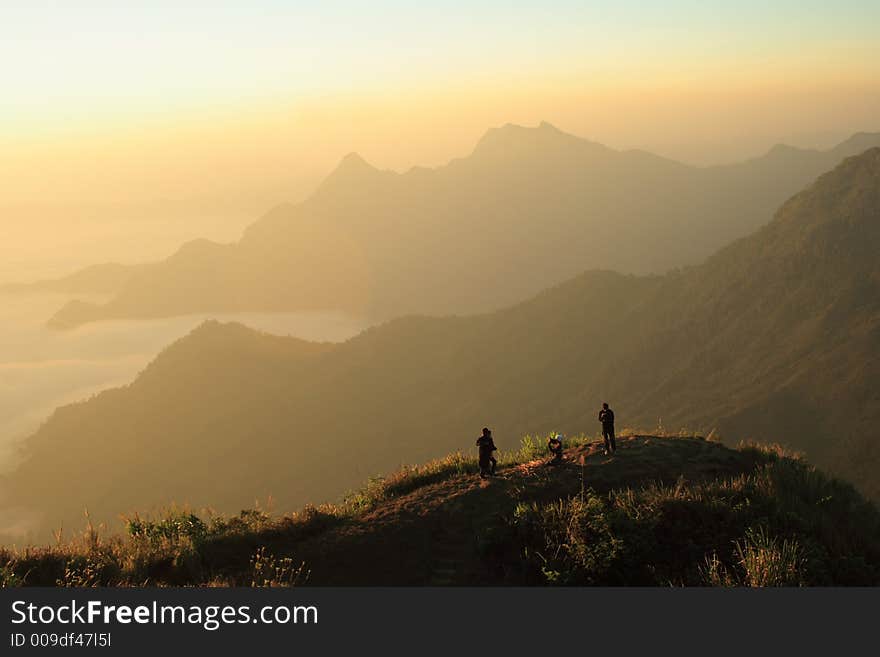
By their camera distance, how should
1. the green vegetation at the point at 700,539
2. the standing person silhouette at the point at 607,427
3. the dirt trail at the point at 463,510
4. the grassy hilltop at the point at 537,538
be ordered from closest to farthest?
Answer: the green vegetation at the point at 700,539
the grassy hilltop at the point at 537,538
the dirt trail at the point at 463,510
the standing person silhouette at the point at 607,427

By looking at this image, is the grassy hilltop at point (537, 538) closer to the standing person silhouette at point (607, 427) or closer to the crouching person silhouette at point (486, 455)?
the crouching person silhouette at point (486, 455)

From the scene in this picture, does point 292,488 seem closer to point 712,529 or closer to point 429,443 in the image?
point 429,443

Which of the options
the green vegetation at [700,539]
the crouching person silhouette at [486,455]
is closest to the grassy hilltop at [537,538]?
the green vegetation at [700,539]

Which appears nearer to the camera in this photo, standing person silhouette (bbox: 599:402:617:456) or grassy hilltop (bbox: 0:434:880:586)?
grassy hilltop (bbox: 0:434:880:586)

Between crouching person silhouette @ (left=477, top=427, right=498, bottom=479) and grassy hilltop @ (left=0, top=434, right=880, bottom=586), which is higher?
crouching person silhouette @ (left=477, top=427, right=498, bottom=479)

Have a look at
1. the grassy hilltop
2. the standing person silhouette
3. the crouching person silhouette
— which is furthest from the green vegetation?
the standing person silhouette

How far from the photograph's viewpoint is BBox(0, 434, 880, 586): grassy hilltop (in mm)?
12039

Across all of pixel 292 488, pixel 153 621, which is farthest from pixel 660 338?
pixel 153 621

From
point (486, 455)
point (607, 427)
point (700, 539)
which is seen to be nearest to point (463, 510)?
point (486, 455)

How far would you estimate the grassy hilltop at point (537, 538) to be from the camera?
1204 cm

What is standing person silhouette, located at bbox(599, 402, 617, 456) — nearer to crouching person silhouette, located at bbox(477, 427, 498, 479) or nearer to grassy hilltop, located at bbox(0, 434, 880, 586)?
grassy hilltop, located at bbox(0, 434, 880, 586)

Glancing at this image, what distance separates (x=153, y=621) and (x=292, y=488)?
18114cm

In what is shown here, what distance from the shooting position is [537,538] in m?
13.5

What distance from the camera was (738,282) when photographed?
613 ft
